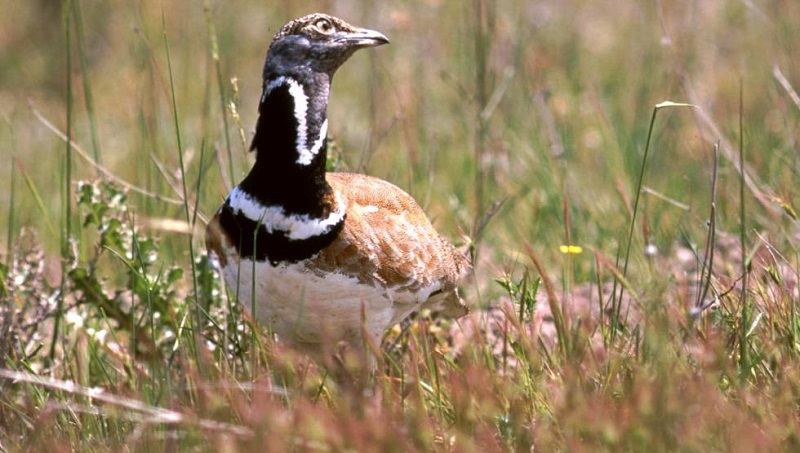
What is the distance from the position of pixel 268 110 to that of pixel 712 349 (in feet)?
5.00

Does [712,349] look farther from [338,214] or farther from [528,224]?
[528,224]

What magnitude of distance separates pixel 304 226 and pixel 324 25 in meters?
0.61

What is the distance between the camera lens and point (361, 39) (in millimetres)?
3648

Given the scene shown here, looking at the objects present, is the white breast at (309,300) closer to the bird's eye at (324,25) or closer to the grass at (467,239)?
the grass at (467,239)

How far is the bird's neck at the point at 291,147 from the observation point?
11.5 feet

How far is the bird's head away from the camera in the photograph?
353cm

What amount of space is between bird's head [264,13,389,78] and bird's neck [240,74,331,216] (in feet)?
0.14

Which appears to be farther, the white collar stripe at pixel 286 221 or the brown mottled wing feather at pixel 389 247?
the brown mottled wing feather at pixel 389 247

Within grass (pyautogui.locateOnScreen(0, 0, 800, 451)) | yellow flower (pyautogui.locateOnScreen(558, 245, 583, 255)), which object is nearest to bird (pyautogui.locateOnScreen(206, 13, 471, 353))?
grass (pyautogui.locateOnScreen(0, 0, 800, 451))

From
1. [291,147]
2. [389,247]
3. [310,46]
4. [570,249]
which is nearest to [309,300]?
[389,247]

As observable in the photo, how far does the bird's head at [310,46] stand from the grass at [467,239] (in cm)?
26

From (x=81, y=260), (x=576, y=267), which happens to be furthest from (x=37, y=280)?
(x=576, y=267)

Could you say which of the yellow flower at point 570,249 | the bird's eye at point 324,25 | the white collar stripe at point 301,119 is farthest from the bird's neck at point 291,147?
the yellow flower at point 570,249

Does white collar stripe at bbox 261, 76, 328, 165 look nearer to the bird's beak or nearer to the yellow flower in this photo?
the bird's beak
